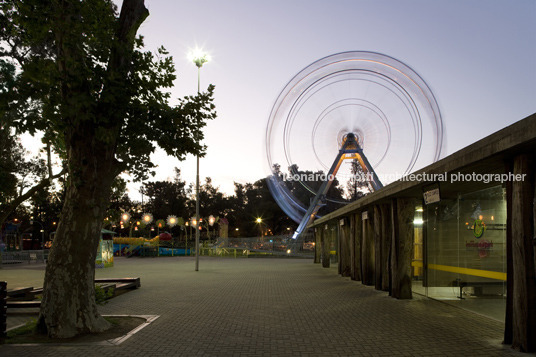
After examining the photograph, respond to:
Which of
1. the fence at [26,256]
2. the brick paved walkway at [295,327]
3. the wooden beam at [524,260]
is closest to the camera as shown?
the wooden beam at [524,260]

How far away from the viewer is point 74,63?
672 cm

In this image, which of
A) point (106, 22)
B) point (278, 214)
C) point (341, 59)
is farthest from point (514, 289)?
point (278, 214)

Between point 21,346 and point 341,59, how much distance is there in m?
28.9

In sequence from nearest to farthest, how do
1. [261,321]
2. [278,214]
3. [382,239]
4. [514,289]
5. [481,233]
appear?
1. [514,289]
2. [261,321]
3. [481,233]
4. [382,239]
5. [278,214]

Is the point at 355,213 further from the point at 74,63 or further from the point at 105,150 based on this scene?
the point at 74,63

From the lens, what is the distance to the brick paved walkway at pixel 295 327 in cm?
607

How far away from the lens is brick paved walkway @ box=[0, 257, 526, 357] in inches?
239

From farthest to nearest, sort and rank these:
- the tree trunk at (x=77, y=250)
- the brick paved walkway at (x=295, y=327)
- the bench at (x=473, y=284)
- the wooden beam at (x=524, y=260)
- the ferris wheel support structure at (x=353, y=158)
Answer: the ferris wheel support structure at (x=353, y=158) → the bench at (x=473, y=284) → the tree trunk at (x=77, y=250) → the brick paved walkway at (x=295, y=327) → the wooden beam at (x=524, y=260)

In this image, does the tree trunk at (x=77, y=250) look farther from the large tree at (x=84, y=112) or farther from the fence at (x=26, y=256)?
the fence at (x=26, y=256)

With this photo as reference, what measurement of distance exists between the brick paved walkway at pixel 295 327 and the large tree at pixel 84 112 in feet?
3.29

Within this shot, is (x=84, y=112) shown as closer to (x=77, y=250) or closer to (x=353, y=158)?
(x=77, y=250)

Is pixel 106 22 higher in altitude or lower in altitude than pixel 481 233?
higher

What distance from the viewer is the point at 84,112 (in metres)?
7.06

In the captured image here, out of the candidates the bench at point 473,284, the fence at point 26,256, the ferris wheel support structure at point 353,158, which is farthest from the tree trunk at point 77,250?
the fence at point 26,256
